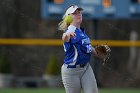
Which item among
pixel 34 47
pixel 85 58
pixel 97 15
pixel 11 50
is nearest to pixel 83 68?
pixel 85 58

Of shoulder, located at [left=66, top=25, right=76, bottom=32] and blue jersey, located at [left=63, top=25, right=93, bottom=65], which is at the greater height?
shoulder, located at [left=66, top=25, right=76, bottom=32]

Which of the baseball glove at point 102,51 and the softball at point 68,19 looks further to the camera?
the baseball glove at point 102,51

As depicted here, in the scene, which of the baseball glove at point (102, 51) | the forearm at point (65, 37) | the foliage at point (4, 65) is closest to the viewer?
the forearm at point (65, 37)

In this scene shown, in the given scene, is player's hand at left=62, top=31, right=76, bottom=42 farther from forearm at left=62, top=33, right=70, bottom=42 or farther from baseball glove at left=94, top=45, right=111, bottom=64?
baseball glove at left=94, top=45, right=111, bottom=64

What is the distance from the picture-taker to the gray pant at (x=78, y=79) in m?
7.96

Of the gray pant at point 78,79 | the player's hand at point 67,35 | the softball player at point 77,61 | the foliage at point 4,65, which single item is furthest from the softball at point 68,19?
the foliage at point 4,65

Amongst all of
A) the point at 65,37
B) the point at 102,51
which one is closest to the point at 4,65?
the point at 102,51

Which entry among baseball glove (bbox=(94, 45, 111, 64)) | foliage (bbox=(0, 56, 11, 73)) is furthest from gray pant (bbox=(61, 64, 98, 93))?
foliage (bbox=(0, 56, 11, 73))

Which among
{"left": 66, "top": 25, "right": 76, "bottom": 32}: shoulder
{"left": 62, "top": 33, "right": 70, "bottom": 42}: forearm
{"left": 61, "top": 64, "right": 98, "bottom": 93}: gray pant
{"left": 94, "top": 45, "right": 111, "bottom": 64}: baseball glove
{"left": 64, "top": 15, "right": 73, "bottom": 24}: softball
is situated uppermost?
{"left": 64, "top": 15, "right": 73, "bottom": 24}: softball

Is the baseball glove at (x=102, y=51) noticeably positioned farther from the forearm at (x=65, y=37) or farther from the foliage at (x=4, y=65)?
the foliage at (x=4, y=65)

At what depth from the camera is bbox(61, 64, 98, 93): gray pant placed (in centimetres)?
796

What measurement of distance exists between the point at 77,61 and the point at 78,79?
209 millimetres

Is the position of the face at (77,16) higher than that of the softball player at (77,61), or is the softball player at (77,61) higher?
the face at (77,16)

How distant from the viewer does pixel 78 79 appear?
801 centimetres
